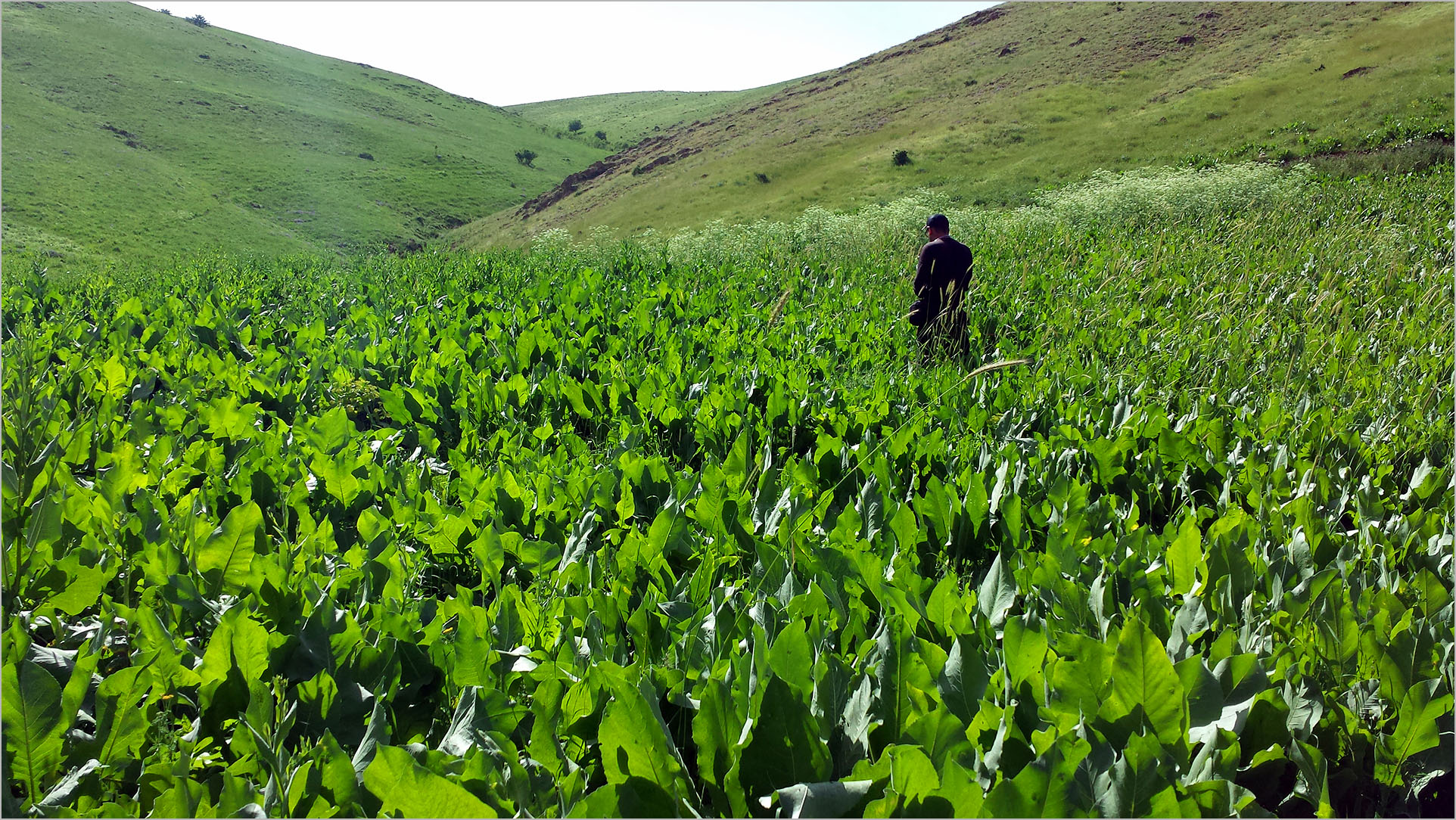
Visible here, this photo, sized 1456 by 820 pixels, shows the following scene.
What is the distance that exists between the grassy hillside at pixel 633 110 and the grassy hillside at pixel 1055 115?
2794 centimetres

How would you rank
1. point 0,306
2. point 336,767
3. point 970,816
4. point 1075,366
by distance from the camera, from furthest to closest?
point 0,306
point 1075,366
point 336,767
point 970,816

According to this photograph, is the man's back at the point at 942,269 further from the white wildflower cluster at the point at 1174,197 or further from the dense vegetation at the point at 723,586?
the white wildflower cluster at the point at 1174,197

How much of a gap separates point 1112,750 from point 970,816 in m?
0.32

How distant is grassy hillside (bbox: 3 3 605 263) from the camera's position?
3728cm

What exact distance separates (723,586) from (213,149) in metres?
61.6

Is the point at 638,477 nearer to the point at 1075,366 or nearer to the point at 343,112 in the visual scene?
the point at 1075,366

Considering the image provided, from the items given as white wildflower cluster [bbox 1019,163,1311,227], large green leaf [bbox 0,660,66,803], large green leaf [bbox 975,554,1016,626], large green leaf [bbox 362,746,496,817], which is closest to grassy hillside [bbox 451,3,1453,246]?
white wildflower cluster [bbox 1019,163,1311,227]

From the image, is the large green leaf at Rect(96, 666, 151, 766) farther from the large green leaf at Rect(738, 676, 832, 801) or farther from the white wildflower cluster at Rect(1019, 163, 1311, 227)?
the white wildflower cluster at Rect(1019, 163, 1311, 227)

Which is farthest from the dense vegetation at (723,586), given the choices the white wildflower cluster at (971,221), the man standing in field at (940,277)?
the white wildflower cluster at (971,221)

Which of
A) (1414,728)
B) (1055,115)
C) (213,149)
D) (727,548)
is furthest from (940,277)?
(213,149)

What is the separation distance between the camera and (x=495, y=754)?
1.61 m

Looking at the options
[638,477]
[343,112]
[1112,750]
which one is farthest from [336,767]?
[343,112]

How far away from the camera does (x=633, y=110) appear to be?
105688mm

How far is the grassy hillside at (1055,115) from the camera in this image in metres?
30.4
